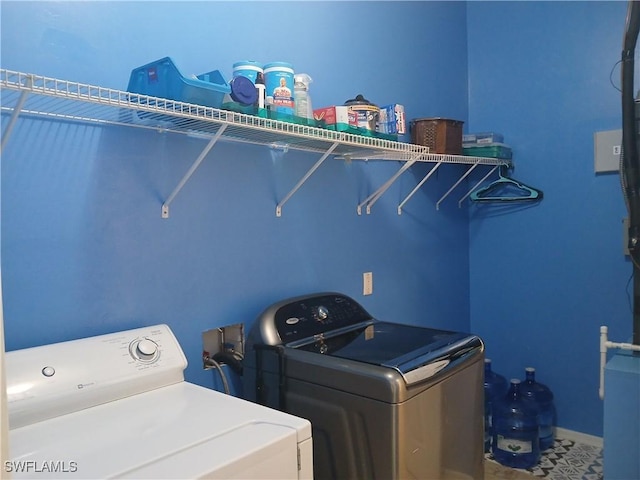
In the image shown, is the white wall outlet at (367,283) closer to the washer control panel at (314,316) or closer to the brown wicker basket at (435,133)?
the washer control panel at (314,316)

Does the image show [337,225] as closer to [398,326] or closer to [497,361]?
[398,326]

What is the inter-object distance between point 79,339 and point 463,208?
8.30 ft

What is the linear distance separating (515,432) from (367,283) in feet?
4.00

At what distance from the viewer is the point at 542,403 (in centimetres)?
294

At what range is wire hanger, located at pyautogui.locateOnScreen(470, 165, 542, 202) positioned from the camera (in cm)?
305

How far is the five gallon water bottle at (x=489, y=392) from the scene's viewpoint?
9.62 feet

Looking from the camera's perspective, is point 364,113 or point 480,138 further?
point 480,138

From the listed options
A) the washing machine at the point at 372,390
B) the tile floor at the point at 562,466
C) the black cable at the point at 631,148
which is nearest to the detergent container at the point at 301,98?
the washing machine at the point at 372,390

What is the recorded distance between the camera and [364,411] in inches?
56.7

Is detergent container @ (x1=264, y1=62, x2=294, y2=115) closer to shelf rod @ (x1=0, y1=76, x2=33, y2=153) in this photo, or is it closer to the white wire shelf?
the white wire shelf

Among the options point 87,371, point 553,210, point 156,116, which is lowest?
point 87,371

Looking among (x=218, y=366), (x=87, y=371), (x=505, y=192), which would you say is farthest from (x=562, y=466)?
(x=87, y=371)

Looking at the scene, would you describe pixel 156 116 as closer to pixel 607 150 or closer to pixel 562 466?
pixel 607 150

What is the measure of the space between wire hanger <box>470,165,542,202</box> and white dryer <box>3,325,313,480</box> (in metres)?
2.36
